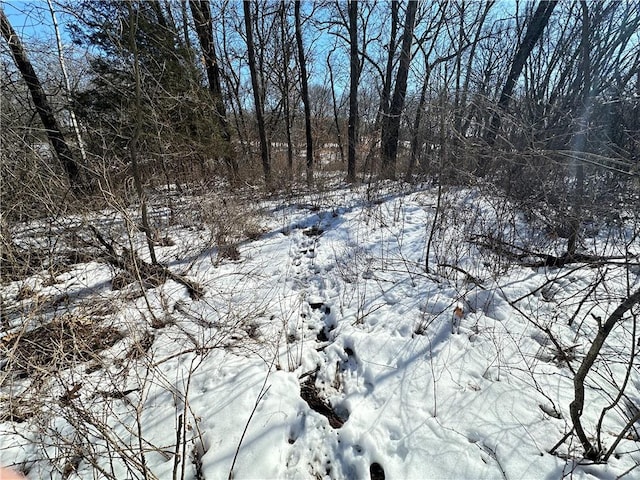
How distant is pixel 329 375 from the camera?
2.04m

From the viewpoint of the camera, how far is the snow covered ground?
1423 millimetres

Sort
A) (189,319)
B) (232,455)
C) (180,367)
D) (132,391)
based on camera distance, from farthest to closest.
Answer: (189,319) → (180,367) → (132,391) → (232,455)

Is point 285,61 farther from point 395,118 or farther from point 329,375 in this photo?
Result: point 329,375

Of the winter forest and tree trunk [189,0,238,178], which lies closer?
the winter forest

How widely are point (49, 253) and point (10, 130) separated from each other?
4.48 feet

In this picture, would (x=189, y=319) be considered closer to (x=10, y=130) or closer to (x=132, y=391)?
(x=132, y=391)

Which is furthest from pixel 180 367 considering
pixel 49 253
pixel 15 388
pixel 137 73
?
pixel 137 73

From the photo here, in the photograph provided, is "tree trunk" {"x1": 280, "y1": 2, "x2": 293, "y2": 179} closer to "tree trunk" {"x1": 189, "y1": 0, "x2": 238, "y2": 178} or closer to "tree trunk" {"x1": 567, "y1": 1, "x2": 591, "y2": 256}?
"tree trunk" {"x1": 189, "y1": 0, "x2": 238, "y2": 178}

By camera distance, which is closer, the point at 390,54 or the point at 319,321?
the point at 319,321

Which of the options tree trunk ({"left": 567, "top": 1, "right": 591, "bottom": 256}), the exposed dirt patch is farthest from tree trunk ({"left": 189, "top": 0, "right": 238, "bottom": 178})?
tree trunk ({"left": 567, "top": 1, "right": 591, "bottom": 256})

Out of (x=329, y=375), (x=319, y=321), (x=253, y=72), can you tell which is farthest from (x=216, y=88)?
(x=329, y=375)

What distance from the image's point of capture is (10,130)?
2.57 metres

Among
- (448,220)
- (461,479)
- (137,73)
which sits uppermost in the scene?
(137,73)

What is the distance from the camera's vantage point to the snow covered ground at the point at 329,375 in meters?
1.42
